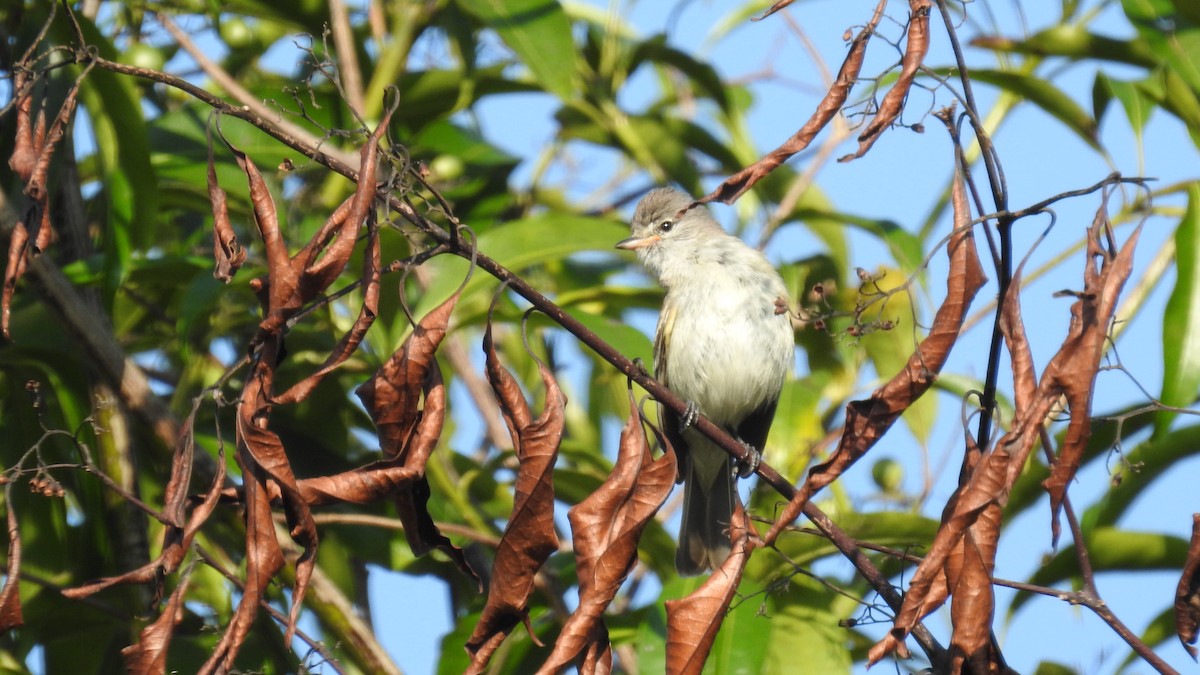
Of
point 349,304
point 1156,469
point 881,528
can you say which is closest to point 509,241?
point 349,304

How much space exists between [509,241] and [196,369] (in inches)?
39.4

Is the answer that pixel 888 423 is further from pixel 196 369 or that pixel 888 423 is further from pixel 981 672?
pixel 196 369

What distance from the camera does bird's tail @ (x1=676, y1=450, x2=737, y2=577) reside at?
4.20m

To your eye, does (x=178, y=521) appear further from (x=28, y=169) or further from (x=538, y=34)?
(x=538, y=34)

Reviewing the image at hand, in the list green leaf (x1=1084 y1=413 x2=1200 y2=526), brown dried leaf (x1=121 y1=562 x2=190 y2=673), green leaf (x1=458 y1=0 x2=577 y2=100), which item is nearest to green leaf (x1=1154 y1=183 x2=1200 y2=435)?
green leaf (x1=1084 y1=413 x2=1200 y2=526)

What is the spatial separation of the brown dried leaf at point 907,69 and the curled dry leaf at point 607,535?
22.0 inches

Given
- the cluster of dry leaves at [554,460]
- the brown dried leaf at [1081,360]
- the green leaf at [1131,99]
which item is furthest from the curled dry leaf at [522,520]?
the green leaf at [1131,99]

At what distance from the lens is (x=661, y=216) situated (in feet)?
15.9

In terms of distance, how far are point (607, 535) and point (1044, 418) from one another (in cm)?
65

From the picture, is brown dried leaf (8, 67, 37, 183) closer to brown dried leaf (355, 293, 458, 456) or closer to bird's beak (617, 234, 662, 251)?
brown dried leaf (355, 293, 458, 456)

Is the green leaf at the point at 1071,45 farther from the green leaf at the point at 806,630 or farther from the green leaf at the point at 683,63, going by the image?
the green leaf at the point at 806,630

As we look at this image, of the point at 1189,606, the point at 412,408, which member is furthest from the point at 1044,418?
the point at 412,408

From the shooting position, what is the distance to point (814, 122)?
6.81ft

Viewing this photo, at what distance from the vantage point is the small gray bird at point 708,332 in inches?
183
